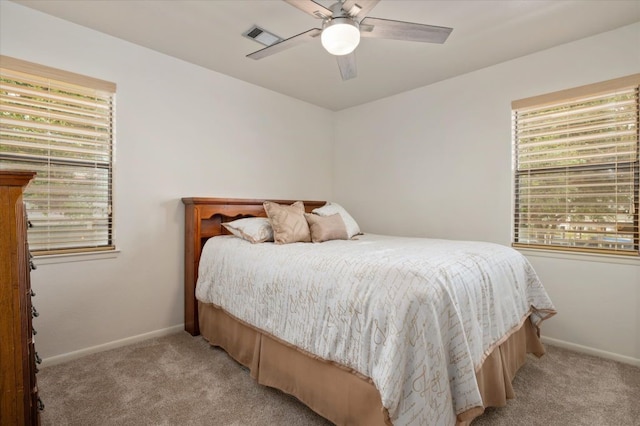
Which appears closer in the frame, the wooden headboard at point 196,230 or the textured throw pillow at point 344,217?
the wooden headboard at point 196,230

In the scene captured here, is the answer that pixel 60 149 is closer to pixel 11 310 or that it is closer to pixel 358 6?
pixel 11 310

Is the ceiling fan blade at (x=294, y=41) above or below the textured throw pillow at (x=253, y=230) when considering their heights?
above

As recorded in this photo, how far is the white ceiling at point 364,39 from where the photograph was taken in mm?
2094

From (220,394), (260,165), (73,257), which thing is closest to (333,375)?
(220,394)

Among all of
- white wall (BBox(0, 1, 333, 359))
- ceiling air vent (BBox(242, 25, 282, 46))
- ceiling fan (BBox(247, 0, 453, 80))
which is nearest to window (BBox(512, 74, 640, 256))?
ceiling fan (BBox(247, 0, 453, 80))

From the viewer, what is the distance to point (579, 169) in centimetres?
259

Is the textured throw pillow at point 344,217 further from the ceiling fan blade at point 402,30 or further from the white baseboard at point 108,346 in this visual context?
the white baseboard at point 108,346

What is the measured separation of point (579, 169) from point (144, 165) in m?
3.65

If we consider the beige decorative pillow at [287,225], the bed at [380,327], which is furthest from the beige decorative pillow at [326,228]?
the bed at [380,327]

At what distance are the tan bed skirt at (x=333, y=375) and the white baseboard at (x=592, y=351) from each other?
627 mm

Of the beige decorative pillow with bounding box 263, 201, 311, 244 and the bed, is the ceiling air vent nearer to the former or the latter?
the beige decorative pillow with bounding box 263, 201, 311, 244

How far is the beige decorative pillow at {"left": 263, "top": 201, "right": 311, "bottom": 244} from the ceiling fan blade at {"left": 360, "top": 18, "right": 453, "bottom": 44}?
1434mm

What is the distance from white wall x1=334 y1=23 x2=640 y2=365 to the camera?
7.93ft

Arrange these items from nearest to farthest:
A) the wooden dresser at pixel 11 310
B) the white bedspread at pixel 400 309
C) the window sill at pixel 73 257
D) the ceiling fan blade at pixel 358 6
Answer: the wooden dresser at pixel 11 310 → the white bedspread at pixel 400 309 → the ceiling fan blade at pixel 358 6 → the window sill at pixel 73 257
